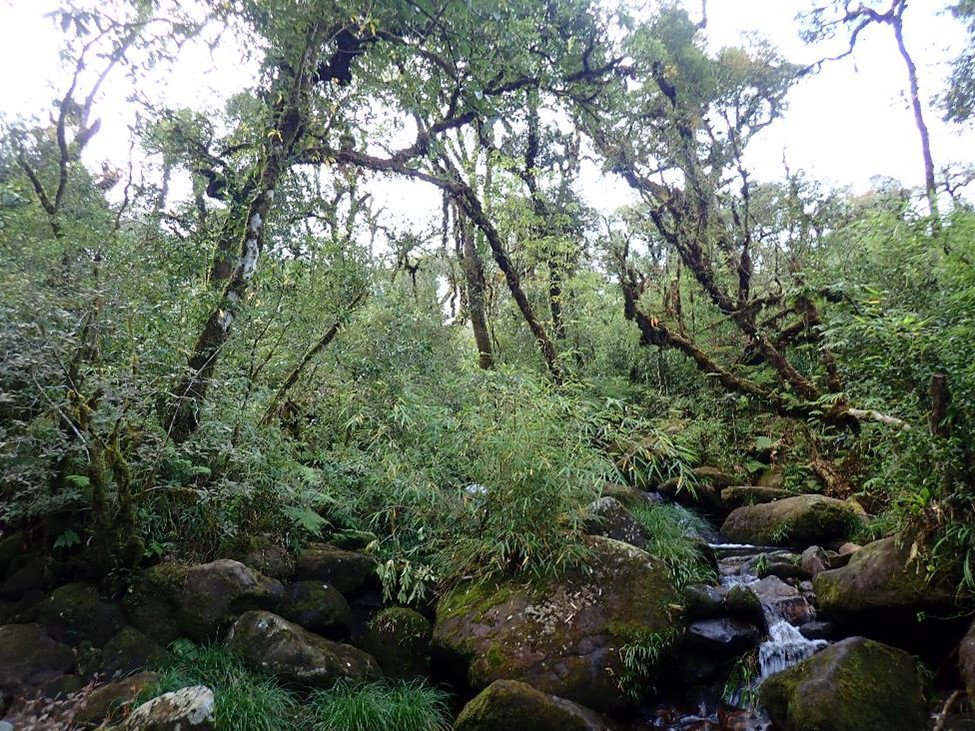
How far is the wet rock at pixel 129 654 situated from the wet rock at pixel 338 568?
1.35 meters

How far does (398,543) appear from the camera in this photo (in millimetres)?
5812

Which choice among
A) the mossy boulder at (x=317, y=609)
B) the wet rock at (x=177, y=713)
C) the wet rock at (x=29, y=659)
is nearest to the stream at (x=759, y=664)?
the mossy boulder at (x=317, y=609)

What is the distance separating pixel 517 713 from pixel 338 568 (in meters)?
2.35

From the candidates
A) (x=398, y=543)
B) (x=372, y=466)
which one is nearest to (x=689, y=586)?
(x=398, y=543)

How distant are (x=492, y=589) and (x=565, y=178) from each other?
43.1 feet

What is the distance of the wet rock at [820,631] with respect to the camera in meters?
5.03

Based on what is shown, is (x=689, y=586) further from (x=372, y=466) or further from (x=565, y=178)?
(x=565, y=178)

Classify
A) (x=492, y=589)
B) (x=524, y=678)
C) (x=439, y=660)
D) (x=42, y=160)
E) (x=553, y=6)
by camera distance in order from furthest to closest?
(x=42, y=160)
(x=553, y=6)
(x=492, y=589)
(x=439, y=660)
(x=524, y=678)

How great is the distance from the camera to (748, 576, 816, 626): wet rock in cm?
538

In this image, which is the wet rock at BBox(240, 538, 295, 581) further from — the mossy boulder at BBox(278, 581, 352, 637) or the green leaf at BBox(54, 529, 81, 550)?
the green leaf at BBox(54, 529, 81, 550)

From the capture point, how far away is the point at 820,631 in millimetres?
5098

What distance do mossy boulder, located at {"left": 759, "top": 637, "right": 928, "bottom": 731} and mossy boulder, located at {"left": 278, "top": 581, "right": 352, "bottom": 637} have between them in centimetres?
348

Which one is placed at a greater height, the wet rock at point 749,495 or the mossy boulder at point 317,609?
the mossy boulder at point 317,609

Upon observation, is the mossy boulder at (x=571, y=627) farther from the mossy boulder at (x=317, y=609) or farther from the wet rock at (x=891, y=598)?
the wet rock at (x=891, y=598)
